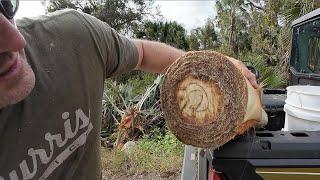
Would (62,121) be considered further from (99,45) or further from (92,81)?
(99,45)

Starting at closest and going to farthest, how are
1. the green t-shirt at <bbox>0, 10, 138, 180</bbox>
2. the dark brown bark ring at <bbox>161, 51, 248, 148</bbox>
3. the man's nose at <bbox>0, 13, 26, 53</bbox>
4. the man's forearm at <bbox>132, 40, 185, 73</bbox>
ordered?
the man's nose at <bbox>0, 13, 26, 53</bbox> < the green t-shirt at <bbox>0, 10, 138, 180</bbox> < the dark brown bark ring at <bbox>161, 51, 248, 148</bbox> < the man's forearm at <bbox>132, 40, 185, 73</bbox>

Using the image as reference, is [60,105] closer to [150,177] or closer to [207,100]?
[207,100]

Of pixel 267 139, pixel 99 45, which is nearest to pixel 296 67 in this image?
pixel 267 139

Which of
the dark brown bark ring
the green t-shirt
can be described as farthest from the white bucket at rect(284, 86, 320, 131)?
the green t-shirt

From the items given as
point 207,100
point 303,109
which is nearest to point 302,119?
point 303,109

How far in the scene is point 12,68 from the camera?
4.73 ft

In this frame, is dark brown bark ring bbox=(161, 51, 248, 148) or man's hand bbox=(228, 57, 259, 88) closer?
dark brown bark ring bbox=(161, 51, 248, 148)

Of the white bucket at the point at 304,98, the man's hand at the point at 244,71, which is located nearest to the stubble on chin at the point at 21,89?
the man's hand at the point at 244,71

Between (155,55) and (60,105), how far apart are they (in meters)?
0.68

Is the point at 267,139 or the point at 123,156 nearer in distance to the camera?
the point at 267,139

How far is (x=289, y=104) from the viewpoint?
2.42 metres

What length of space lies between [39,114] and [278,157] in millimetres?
949

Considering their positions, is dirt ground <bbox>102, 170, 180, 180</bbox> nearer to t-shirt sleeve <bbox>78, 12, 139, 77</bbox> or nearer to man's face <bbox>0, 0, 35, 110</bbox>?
t-shirt sleeve <bbox>78, 12, 139, 77</bbox>

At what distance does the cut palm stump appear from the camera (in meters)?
1.75
